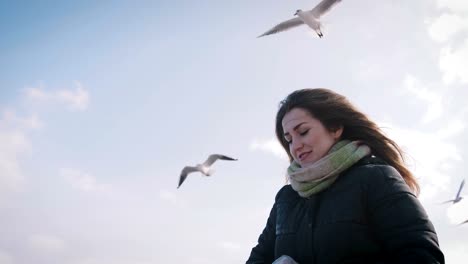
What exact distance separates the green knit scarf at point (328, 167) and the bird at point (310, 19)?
9.71 meters

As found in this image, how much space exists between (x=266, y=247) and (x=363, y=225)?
113 cm

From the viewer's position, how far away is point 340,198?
104 inches

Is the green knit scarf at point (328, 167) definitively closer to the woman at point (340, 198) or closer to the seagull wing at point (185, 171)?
the woman at point (340, 198)

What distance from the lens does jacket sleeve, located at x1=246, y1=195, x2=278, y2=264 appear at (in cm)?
336

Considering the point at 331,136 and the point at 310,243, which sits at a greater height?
the point at 331,136

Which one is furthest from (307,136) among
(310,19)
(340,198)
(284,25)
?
(284,25)

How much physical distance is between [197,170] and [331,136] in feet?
33.7

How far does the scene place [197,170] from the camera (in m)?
13.2

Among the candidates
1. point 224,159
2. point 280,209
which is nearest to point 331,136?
point 280,209

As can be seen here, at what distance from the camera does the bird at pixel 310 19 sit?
465 inches

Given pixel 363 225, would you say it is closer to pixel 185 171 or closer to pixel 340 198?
pixel 340 198

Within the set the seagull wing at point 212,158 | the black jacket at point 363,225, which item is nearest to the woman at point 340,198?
the black jacket at point 363,225

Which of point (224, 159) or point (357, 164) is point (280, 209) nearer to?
point (357, 164)

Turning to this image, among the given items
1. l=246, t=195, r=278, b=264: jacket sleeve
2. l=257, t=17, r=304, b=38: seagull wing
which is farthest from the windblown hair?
l=257, t=17, r=304, b=38: seagull wing
